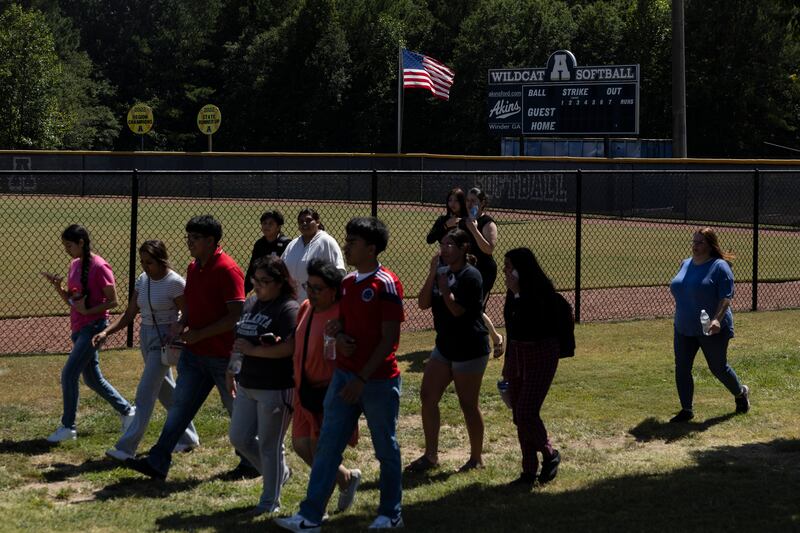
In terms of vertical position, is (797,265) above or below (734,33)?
below

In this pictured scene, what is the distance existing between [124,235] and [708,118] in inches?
1338

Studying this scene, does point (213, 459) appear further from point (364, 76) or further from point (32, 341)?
point (364, 76)

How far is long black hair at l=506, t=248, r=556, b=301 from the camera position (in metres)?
7.43

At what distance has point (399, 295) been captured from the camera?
21.2 feet

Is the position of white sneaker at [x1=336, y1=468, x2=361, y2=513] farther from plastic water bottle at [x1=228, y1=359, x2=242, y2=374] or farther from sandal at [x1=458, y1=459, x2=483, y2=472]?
sandal at [x1=458, y1=459, x2=483, y2=472]

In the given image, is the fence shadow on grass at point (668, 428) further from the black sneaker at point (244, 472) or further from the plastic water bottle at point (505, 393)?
the black sneaker at point (244, 472)

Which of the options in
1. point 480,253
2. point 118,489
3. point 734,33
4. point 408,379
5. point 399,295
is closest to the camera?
point 399,295

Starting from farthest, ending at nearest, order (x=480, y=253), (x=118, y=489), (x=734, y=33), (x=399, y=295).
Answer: (x=734, y=33) < (x=480, y=253) < (x=118, y=489) < (x=399, y=295)

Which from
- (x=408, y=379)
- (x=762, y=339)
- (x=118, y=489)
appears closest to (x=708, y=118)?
(x=762, y=339)

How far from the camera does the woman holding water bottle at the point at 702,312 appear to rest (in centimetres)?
941

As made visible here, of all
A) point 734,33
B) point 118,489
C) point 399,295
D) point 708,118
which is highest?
point 734,33

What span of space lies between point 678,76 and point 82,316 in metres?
23.6

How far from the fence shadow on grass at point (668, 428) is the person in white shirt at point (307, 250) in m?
2.70

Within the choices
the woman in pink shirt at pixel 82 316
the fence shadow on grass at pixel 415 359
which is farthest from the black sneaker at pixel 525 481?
the fence shadow on grass at pixel 415 359
